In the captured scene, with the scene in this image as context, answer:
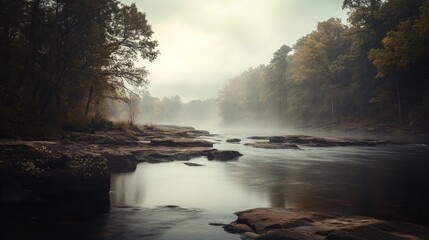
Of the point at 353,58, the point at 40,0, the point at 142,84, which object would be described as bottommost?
the point at 142,84

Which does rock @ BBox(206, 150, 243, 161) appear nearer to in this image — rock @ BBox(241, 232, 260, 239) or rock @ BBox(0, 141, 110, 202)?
rock @ BBox(0, 141, 110, 202)

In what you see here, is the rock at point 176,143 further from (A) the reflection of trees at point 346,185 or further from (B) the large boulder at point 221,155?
(A) the reflection of trees at point 346,185

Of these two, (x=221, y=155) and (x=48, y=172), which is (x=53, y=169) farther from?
(x=221, y=155)

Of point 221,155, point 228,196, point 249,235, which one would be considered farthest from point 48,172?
point 221,155

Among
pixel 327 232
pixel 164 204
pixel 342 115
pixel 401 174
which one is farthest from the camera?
pixel 342 115

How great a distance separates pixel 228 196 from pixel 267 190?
1.69 m

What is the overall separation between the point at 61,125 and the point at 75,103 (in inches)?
337

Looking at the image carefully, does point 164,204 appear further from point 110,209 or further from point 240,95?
point 240,95

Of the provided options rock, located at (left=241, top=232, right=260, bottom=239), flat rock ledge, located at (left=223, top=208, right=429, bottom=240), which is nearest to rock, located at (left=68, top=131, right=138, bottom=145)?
flat rock ledge, located at (left=223, top=208, right=429, bottom=240)

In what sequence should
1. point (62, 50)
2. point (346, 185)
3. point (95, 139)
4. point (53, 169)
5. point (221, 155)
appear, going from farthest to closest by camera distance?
point (62, 50), point (95, 139), point (221, 155), point (346, 185), point (53, 169)

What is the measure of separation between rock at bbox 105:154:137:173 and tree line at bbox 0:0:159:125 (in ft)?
16.5

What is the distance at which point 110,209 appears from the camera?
773 cm

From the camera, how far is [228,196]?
31.8ft

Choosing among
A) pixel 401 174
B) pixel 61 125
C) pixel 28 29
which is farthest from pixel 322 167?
pixel 28 29
